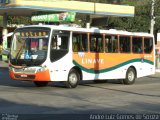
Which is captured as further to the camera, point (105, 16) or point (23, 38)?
point (105, 16)

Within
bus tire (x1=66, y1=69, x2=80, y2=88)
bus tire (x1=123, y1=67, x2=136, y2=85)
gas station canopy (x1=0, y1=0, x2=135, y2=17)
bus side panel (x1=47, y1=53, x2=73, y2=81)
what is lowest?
A: bus tire (x1=123, y1=67, x2=136, y2=85)

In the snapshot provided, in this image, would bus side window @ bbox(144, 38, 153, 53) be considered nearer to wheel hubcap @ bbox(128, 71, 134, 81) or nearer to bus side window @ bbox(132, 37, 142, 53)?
bus side window @ bbox(132, 37, 142, 53)

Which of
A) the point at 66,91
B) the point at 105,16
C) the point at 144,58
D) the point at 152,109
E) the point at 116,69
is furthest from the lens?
the point at 105,16

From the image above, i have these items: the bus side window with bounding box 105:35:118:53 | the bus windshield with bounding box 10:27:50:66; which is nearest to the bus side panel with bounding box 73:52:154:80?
the bus side window with bounding box 105:35:118:53

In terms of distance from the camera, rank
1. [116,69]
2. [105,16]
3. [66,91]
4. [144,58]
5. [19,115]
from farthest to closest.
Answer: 1. [105,16]
2. [144,58]
3. [116,69]
4. [66,91]
5. [19,115]

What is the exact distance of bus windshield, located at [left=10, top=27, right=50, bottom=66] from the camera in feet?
58.5

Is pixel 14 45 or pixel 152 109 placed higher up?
pixel 14 45

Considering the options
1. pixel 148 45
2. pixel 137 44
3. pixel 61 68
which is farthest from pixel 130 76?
pixel 61 68

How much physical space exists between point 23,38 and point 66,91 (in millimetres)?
2938

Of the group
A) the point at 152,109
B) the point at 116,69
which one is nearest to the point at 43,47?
the point at 116,69

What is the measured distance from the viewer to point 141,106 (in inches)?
523

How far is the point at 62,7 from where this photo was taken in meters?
38.2

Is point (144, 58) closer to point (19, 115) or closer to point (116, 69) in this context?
point (116, 69)

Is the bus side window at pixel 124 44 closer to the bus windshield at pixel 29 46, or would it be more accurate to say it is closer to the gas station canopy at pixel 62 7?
the bus windshield at pixel 29 46
